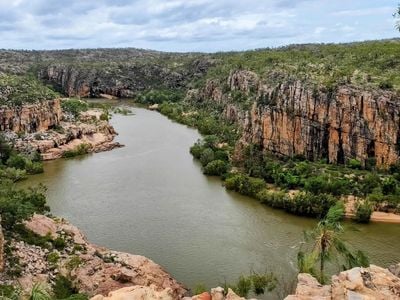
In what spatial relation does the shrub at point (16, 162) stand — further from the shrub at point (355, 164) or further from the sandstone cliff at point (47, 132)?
the shrub at point (355, 164)

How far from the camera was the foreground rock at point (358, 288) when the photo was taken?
68.7 feet

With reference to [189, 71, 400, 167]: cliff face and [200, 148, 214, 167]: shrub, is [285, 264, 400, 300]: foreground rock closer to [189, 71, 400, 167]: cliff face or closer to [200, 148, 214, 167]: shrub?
[189, 71, 400, 167]: cliff face

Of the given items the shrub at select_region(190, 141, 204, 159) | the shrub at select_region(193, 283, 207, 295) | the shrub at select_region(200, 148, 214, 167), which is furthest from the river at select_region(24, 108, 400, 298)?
the shrub at select_region(193, 283, 207, 295)

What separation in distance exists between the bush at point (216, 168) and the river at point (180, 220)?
1.31 m

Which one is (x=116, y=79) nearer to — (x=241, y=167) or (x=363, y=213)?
(x=241, y=167)

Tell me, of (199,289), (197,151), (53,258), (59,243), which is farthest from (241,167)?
(53,258)

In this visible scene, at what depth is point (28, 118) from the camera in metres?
85.1

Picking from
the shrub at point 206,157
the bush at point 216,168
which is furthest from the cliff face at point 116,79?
the bush at point 216,168

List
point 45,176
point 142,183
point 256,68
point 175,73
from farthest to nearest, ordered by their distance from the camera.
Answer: point 175,73 → point 256,68 → point 45,176 → point 142,183

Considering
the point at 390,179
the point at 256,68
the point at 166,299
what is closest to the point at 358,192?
the point at 390,179

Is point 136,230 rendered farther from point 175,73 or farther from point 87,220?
point 175,73

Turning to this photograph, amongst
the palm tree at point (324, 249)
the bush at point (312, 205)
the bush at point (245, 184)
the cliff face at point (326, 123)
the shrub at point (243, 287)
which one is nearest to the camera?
the palm tree at point (324, 249)

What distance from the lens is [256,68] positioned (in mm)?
106375

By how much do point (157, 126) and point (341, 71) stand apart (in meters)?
45.4
